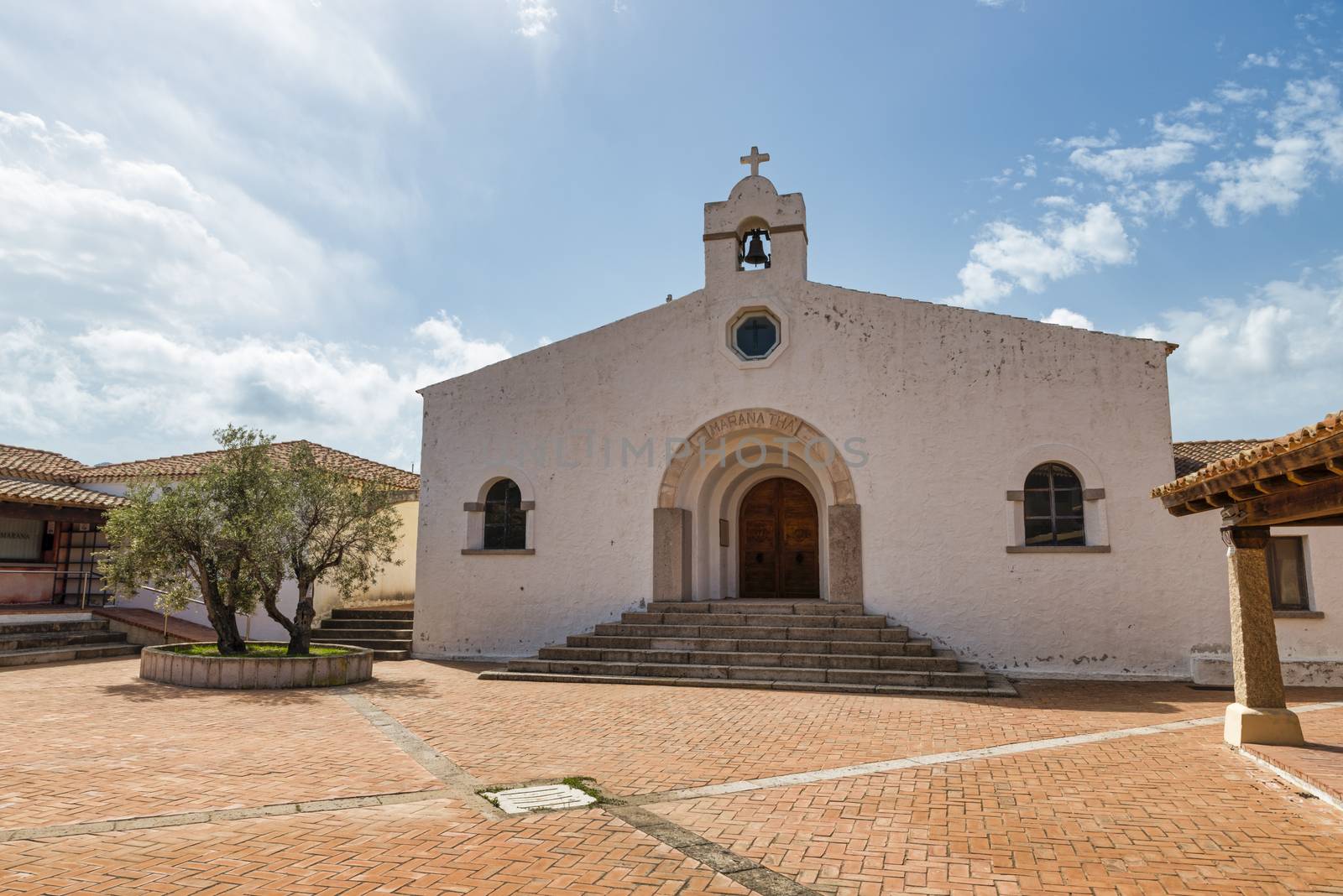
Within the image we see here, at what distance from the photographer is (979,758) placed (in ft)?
24.2

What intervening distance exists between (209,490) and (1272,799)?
12.8 meters

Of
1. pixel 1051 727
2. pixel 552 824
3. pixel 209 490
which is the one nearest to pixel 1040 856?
pixel 552 824


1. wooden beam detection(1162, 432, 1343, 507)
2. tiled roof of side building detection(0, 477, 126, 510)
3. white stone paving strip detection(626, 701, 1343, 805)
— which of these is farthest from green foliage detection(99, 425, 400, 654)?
wooden beam detection(1162, 432, 1343, 507)

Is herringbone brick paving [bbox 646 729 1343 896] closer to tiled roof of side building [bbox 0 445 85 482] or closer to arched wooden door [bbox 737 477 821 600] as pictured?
arched wooden door [bbox 737 477 821 600]

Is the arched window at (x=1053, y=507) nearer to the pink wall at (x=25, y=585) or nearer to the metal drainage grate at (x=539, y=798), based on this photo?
the metal drainage grate at (x=539, y=798)

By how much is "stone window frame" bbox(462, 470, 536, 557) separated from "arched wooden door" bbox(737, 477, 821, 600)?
13.0 ft

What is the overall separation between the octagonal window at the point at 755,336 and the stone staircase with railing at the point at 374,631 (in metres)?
8.18

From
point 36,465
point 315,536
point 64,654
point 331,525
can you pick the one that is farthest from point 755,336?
point 36,465

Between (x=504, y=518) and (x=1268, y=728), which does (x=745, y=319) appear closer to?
(x=504, y=518)

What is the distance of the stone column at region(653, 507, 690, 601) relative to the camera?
14.3m

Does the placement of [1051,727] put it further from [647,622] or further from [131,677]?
[131,677]

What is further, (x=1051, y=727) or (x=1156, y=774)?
(x=1051, y=727)

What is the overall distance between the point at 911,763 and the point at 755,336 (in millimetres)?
8952

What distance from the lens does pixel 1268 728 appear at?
759cm
